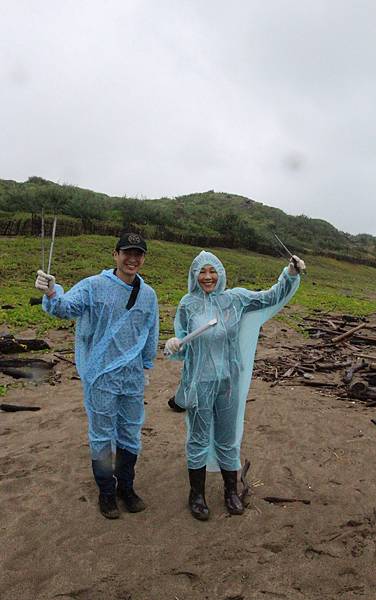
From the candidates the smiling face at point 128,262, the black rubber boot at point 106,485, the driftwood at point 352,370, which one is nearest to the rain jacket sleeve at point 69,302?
the smiling face at point 128,262

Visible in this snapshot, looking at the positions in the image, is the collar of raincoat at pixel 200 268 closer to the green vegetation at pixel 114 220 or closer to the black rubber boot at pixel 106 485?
the black rubber boot at pixel 106 485

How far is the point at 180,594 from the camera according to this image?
277 centimetres

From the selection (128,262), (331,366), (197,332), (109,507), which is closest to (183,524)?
(109,507)

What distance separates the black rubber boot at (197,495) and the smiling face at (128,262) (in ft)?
5.30

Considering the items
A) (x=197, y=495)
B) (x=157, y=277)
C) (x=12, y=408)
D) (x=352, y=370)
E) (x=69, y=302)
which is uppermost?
(x=69, y=302)

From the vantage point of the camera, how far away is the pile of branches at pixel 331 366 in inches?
271

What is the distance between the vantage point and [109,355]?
3.38 m

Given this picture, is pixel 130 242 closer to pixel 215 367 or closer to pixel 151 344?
pixel 151 344

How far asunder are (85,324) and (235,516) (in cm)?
192

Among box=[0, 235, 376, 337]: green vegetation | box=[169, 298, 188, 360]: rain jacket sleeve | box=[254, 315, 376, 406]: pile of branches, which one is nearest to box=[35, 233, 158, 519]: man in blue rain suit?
box=[169, 298, 188, 360]: rain jacket sleeve

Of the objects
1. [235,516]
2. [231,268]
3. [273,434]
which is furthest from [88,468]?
[231,268]

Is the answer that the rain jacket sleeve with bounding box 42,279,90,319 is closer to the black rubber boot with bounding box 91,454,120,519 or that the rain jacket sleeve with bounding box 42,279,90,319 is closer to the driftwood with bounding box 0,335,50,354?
the black rubber boot with bounding box 91,454,120,519

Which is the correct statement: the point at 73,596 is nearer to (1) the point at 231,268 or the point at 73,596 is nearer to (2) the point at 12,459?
(2) the point at 12,459

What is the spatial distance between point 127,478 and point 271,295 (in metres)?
1.85
